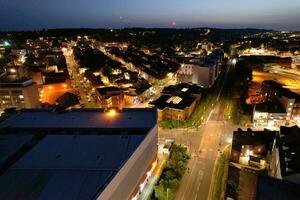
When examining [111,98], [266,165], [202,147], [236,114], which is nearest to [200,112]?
[236,114]

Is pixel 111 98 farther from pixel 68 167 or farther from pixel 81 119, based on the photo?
pixel 68 167

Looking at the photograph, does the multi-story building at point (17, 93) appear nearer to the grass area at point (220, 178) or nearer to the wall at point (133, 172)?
the wall at point (133, 172)

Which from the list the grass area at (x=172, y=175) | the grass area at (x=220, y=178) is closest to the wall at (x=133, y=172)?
the grass area at (x=172, y=175)

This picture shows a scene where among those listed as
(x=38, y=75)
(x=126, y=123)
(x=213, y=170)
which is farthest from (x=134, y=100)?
(x=38, y=75)

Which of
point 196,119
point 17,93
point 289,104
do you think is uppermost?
point 17,93

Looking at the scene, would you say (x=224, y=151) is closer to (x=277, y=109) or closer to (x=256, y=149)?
(x=256, y=149)

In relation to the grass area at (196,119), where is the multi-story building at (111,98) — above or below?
above

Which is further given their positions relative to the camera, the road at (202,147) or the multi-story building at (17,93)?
the multi-story building at (17,93)
